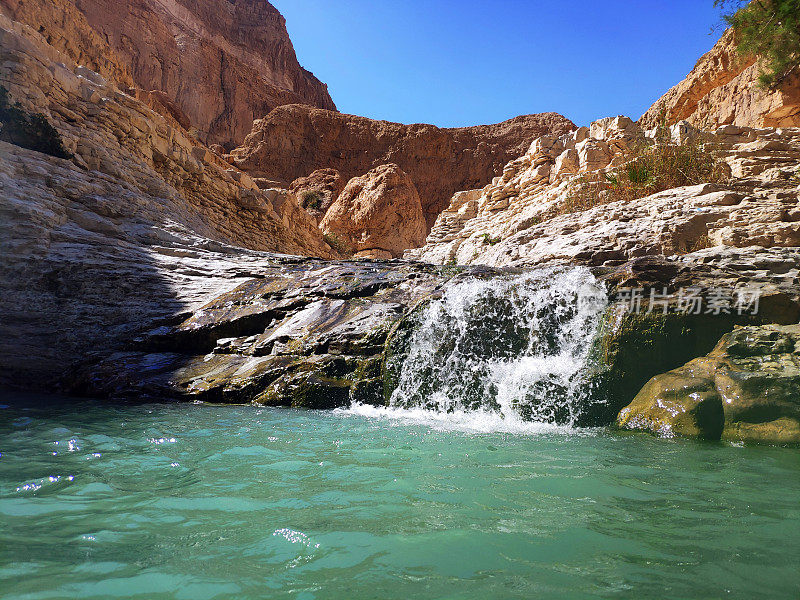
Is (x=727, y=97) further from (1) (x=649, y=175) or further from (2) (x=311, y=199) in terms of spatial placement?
(2) (x=311, y=199)

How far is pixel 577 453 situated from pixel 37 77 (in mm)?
11752

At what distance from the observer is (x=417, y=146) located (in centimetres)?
3853

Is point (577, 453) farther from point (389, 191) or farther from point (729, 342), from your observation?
point (389, 191)

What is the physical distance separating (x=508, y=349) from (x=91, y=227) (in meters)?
7.62

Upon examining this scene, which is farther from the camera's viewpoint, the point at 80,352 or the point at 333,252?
the point at 333,252

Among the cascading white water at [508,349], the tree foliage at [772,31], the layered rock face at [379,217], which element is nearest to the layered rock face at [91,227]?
the cascading white water at [508,349]

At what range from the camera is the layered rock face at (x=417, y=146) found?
37406 millimetres

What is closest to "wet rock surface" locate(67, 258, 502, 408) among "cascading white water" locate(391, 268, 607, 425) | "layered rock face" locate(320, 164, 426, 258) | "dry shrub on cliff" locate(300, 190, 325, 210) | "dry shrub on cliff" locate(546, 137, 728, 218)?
"cascading white water" locate(391, 268, 607, 425)

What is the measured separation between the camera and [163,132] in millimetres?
11992

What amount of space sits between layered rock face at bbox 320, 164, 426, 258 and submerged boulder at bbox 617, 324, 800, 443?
17.0m

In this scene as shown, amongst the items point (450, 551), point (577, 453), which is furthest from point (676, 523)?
point (577, 453)

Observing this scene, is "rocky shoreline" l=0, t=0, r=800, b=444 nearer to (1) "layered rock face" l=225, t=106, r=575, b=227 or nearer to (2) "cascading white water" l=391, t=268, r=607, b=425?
(2) "cascading white water" l=391, t=268, r=607, b=425

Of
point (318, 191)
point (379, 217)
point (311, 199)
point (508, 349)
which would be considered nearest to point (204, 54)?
point (318, 191)

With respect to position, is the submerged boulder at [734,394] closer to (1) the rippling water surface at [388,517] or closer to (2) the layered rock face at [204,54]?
(1) the rippling water surface at [388,517]
